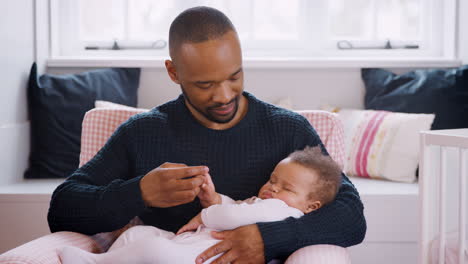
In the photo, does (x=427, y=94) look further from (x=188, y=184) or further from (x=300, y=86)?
(x=188, y=184)

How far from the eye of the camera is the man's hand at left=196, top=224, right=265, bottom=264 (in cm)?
141

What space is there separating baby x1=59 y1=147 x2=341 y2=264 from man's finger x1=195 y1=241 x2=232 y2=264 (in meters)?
0.01

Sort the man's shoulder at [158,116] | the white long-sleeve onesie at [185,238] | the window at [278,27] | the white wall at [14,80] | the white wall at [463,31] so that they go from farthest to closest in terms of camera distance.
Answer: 1. the window at [278,27]
2. the white wall at [463,31]
3. the white wall at [14,80]
4. the man's shoulder at [158,116]
5. the white long-sleeve onesie at [185,238]

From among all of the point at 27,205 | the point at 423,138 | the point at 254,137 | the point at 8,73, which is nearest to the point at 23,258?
the point at 254,137

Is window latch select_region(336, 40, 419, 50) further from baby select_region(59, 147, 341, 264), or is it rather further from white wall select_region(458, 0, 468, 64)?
baby select_region(59, 147, 341, 264)

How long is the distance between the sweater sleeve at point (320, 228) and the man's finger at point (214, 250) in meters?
0.08

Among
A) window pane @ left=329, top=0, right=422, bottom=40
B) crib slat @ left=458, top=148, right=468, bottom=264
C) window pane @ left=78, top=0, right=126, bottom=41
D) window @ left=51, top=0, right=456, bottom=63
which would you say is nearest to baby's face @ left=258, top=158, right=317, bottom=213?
crib slat @ left=458, top=148, right=468, bottom=264

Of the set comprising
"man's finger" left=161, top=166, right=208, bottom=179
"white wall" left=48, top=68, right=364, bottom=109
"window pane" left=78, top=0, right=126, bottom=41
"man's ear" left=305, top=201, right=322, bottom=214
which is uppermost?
"window pane" left=78, top=0, right=126, bottom=41

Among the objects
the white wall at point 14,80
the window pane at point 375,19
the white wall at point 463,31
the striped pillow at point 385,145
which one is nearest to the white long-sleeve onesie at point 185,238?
the striped pillow at point 385,145

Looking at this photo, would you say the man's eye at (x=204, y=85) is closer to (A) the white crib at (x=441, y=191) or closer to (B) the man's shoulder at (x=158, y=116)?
(B) the man's shoulder at (x=158, y=116)

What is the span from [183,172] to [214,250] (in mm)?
187

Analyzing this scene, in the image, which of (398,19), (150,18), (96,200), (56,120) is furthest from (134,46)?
(96,200)

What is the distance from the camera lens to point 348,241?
1.50m

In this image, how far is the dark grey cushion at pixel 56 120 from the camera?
2818 mm
